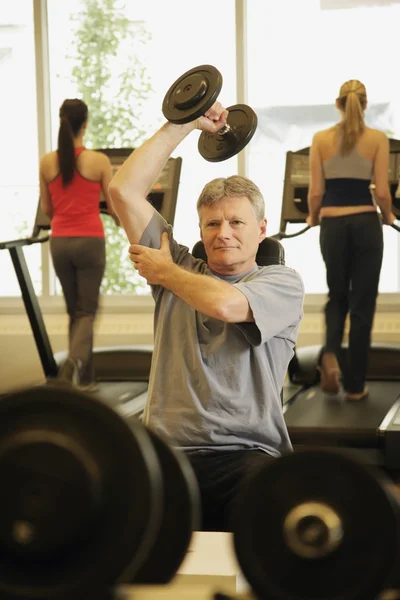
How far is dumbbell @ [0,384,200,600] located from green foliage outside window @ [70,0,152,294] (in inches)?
216

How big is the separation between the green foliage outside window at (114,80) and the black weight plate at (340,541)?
542cm

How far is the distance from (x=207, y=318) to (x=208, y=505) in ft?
1.28

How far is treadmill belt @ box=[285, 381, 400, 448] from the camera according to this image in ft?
12.7

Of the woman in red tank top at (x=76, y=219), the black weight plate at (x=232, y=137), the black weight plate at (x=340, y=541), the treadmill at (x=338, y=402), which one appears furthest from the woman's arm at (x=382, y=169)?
the black weight plate at (x=340, y=541)

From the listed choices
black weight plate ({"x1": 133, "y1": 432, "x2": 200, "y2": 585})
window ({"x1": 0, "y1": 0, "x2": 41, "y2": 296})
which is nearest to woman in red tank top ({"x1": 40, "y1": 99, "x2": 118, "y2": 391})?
window ({"x1": 0, "y1": 0, "x2": 41, "y2": 296})

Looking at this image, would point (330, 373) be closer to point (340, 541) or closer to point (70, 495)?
point (340, 541)

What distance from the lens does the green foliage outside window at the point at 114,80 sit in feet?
20.3

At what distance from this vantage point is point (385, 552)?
30.7 inches

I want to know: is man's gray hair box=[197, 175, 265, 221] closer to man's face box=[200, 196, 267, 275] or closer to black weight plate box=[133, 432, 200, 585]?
man's face box=[200, 196, 267, 275]

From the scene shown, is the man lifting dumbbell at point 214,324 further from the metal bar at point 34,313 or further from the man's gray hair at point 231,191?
the metal bar at point 34,313

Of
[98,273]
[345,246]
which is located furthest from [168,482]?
[98,273]

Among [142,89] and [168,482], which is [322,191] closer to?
[142,89]

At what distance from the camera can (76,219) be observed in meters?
4.50

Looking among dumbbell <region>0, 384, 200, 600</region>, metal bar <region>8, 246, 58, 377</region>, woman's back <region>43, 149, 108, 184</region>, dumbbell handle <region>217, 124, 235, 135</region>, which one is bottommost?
metal bar <region>8, 246, 58, 377</region>
